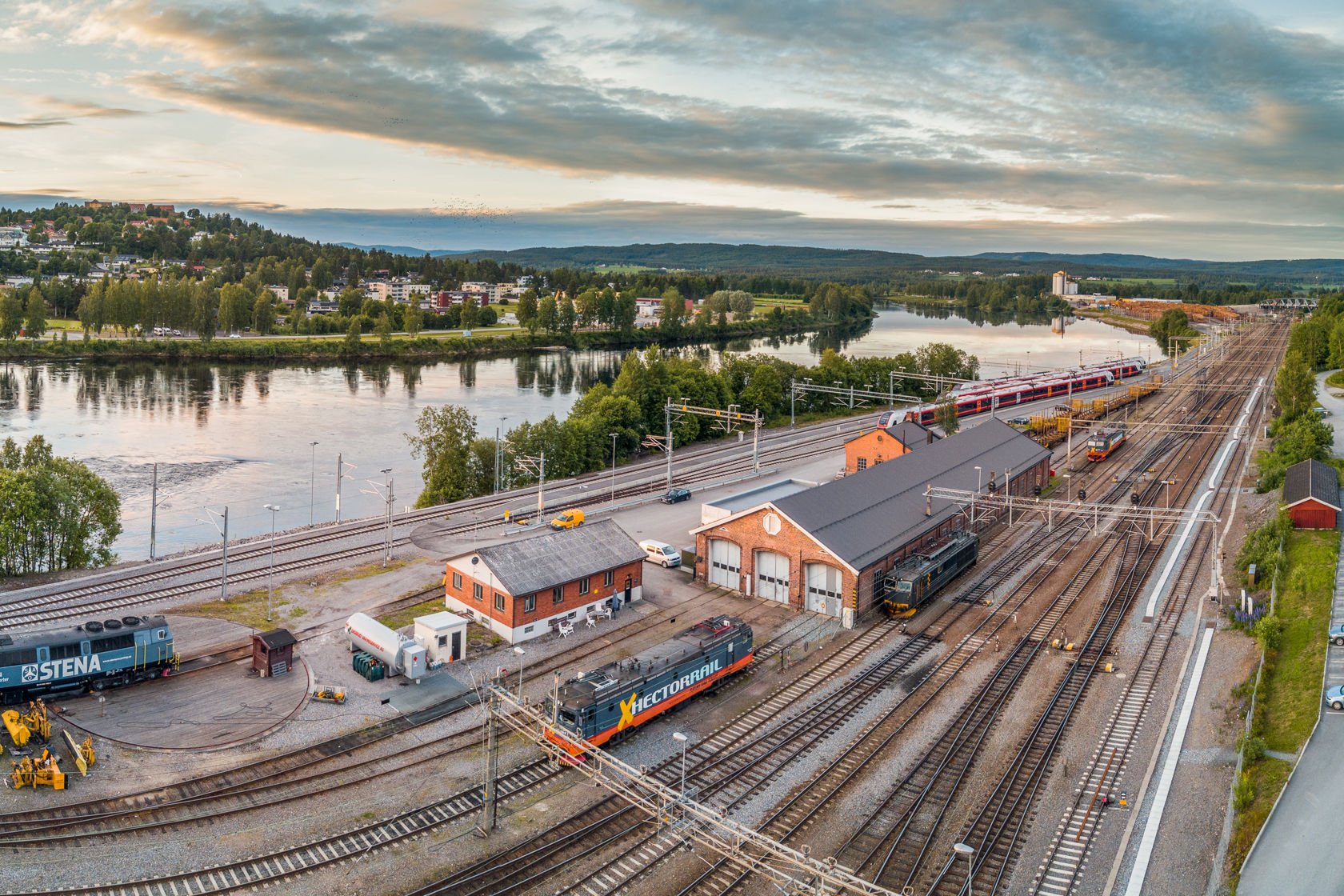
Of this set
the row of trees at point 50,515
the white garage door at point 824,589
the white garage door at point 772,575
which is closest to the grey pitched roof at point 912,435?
the white garage door at point 772,575

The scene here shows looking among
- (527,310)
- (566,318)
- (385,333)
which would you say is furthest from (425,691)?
(527,310)

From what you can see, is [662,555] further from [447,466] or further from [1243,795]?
[1243,795]

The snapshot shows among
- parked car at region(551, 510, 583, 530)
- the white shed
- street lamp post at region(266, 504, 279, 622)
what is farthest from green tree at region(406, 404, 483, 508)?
the white shed

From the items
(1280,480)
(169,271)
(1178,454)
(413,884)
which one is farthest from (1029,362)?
(413,884)

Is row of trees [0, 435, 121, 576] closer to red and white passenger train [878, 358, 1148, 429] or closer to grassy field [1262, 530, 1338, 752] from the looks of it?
grassy field [1262, 530, 1338, 752]

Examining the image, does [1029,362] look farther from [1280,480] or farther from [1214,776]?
[1214,776]
